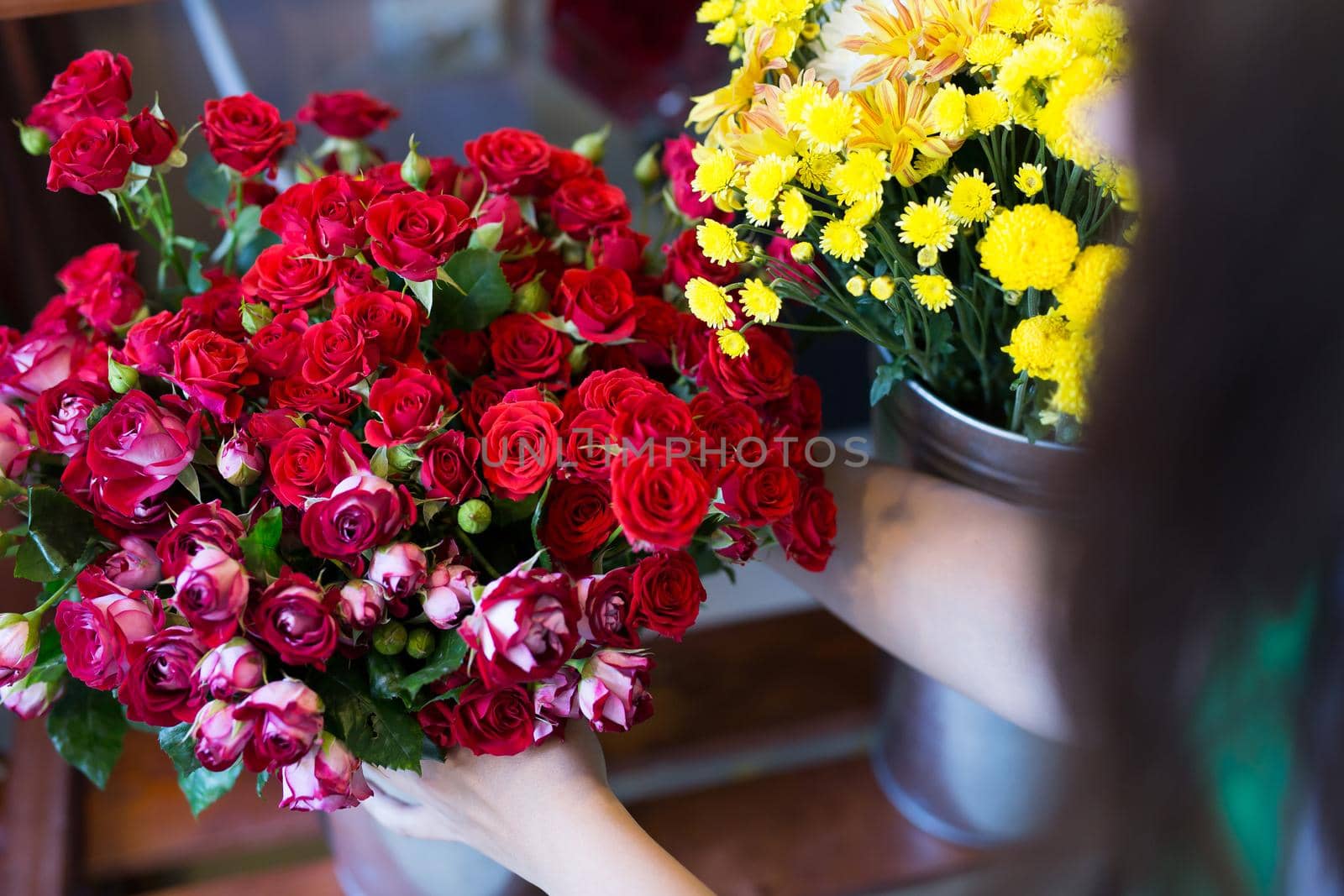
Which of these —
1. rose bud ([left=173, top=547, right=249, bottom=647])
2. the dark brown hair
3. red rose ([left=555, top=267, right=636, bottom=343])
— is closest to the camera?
the dark brown hair

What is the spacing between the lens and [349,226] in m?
0.44

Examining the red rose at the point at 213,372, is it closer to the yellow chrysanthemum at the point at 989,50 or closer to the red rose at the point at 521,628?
the red rose at the point at 521,628

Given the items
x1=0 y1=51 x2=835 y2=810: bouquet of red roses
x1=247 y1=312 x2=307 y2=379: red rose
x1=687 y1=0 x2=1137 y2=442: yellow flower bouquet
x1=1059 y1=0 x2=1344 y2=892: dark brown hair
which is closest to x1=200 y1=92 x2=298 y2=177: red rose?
x1=0 y1=51 x2=835 y2=810: bouquet of red roses

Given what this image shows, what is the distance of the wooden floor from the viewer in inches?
23.6

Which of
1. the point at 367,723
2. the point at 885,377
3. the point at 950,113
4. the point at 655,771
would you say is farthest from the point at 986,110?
the point at 655,771

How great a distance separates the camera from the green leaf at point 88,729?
0.48 meters

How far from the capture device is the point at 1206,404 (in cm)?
22

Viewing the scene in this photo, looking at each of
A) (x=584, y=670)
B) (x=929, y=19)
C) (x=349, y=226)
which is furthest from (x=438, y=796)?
(x=929, y=19)

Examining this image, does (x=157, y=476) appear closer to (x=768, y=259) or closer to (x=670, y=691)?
(x=768, y=259)

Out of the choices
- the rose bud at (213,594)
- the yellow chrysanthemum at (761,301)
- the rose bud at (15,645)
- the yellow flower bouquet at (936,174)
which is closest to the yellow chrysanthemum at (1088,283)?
Result: the yellow flower bouquet at (936,174)

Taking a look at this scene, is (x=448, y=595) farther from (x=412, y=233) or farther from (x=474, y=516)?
(x=412, y=233)

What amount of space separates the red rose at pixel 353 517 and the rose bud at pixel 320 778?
0.24ft

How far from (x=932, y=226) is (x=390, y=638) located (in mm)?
266

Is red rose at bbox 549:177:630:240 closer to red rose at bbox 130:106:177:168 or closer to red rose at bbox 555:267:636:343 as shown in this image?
red rose at bbox 555:267:636:343
